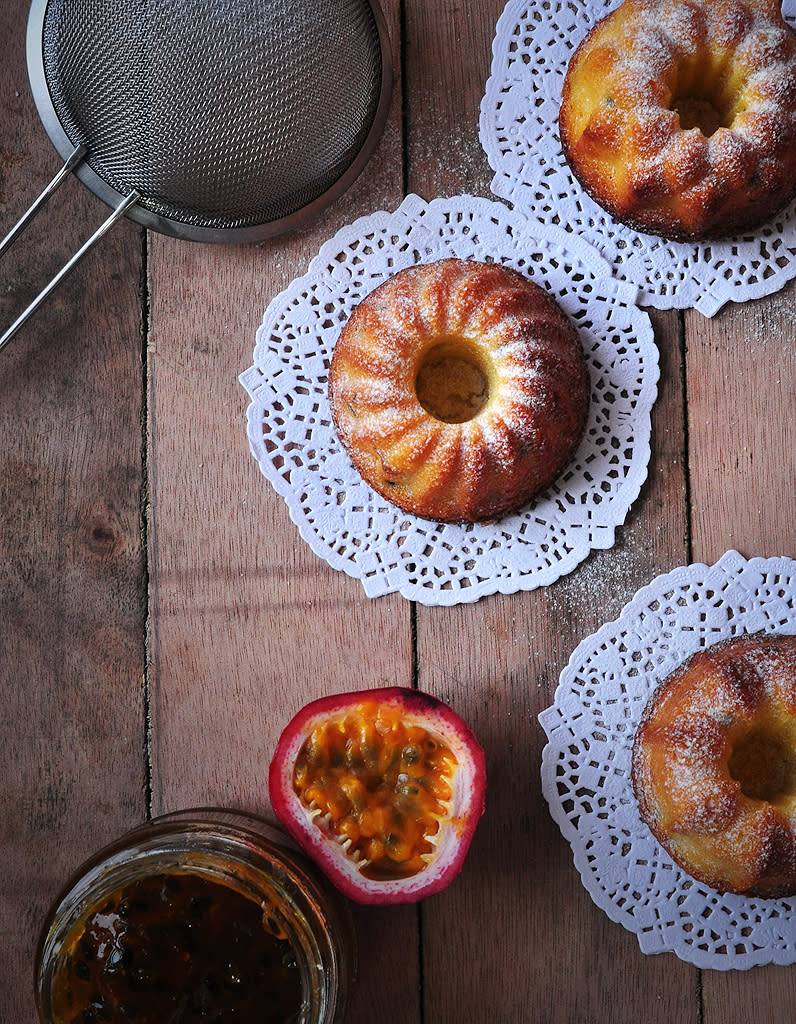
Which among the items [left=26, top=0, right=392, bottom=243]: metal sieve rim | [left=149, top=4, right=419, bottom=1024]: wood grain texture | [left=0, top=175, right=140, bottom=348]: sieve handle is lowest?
[left=149, top=4, right=419, bottom=1024]: wood grain texture

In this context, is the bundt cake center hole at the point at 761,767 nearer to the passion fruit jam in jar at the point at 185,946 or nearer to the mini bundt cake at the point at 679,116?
the passion fruit jam in jar at the point at 185,946

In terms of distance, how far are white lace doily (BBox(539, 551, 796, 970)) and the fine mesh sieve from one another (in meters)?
0.72

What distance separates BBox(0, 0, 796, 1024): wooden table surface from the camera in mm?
1288

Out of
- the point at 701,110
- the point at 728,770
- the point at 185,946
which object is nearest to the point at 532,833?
the point at 728,770

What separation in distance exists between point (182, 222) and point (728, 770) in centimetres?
100

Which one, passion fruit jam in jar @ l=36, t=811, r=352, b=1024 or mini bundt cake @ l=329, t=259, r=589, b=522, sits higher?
mini bundt cake @ l=329, t=259, r=589, b=522

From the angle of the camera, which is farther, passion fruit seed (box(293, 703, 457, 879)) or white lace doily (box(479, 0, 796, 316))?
white lace doily (box(479, 0, 796, 316))

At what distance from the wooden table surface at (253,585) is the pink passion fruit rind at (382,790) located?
16cm

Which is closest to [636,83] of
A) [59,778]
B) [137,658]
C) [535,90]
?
[535,90]

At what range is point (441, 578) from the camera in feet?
4.28

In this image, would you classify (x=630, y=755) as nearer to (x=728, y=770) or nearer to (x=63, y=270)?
(x=728, y=770)

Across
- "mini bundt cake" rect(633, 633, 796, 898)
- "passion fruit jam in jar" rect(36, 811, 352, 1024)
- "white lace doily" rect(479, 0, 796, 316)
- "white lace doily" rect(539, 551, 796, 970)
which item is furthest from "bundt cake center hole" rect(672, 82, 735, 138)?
"passion fruit jam in jar" rect(36, 811, 352, 1024)

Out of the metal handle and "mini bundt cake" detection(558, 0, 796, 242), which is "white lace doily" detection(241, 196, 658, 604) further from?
the metal handle

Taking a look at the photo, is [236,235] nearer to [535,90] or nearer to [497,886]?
[535,90]
